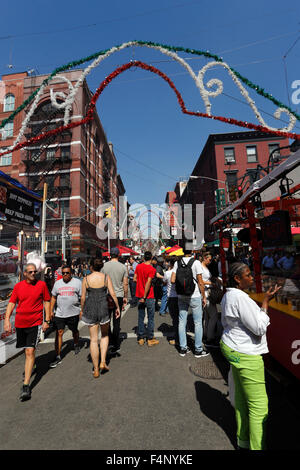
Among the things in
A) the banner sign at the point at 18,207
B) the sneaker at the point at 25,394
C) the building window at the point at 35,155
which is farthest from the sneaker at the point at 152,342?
the building window at the point at 35,155

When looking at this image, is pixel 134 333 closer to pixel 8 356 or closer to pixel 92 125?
pixel 8 356

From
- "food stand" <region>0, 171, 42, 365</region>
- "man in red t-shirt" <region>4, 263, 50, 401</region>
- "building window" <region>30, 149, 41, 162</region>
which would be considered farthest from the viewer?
"building window" <region>30, 149, 41, 162</region>

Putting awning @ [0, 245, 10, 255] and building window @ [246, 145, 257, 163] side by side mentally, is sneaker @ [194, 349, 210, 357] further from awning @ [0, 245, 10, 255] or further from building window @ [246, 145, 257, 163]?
building window @ [246, 145, 257, 163]

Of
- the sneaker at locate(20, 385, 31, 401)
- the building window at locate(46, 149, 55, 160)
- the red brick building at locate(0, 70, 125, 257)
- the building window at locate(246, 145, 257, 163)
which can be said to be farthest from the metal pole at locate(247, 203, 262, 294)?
the building window at locate(46, 149, 55, 160)

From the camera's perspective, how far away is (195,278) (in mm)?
5137

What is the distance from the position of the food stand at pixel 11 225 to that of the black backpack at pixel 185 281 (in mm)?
3875

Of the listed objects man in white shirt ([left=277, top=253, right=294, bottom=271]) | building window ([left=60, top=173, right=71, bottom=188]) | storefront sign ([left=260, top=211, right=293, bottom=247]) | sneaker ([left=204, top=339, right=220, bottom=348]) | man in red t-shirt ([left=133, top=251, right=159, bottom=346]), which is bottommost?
sneaker ([left=204, top=339, right=220, bottom=348])

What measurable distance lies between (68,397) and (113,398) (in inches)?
26.1

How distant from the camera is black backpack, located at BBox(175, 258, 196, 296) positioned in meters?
4.84

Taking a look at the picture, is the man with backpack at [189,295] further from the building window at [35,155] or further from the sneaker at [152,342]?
the building window at [35,155]

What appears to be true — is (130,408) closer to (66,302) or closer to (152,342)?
(152,342)

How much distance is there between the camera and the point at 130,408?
3178 millimetres

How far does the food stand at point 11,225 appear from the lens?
17.6 feet

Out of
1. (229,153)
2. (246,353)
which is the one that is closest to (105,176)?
(229,153)
